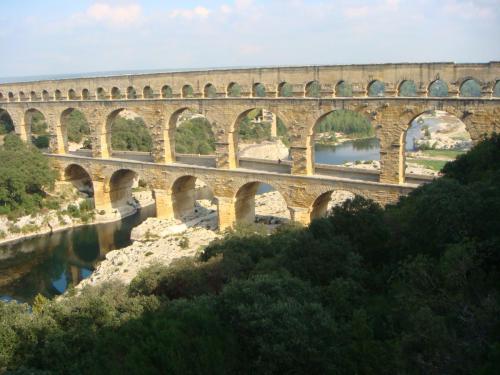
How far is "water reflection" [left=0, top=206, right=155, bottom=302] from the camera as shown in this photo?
2066 centimetres

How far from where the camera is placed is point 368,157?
155 feet

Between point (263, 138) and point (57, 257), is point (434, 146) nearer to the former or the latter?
point (263, 138)

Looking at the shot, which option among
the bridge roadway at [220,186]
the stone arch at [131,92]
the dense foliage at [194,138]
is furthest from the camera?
the dense foliage at [194,138]

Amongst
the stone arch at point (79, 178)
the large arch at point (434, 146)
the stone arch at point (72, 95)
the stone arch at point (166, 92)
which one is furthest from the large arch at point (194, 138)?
the large arch at point (434, 146)

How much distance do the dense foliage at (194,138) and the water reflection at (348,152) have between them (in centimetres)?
969

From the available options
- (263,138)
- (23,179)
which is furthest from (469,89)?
(23,179)

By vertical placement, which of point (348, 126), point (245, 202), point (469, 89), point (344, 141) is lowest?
point (344, 141)

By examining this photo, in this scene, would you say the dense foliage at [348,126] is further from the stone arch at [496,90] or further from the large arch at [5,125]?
the stone arch at [496,90]

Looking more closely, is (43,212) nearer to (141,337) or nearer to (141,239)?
(141,239)

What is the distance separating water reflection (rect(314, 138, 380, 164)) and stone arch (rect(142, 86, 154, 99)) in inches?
873

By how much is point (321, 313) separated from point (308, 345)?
80cm

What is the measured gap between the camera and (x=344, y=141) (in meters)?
58.8

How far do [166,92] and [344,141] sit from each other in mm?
37363

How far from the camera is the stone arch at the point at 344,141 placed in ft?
155
